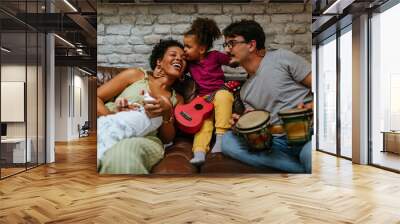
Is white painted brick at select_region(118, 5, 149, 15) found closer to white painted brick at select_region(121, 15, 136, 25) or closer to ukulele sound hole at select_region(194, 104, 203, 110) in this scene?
white painted brick at select_region(121, 15, 136, 25)

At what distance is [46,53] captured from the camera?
877 centimetres

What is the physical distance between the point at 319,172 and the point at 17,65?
5681mm

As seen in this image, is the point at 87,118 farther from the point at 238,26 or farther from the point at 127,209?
the point at 127,209

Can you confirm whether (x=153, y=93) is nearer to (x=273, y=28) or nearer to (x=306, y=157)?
(x=273, y=28)

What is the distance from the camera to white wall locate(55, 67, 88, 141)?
53.8 ft

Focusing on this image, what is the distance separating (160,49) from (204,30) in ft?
2.60

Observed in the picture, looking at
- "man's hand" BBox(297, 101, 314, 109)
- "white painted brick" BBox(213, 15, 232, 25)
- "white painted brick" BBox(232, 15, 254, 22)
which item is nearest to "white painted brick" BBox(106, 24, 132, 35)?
"white painted brick" BBox(213, 15, 232, 25)

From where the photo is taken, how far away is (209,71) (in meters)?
6.76

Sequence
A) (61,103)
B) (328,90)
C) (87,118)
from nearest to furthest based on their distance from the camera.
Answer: (328,90), (61,103), (87,118)

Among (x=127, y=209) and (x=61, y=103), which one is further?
(x=61, y=103)

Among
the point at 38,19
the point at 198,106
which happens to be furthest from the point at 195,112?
the point at 38,19

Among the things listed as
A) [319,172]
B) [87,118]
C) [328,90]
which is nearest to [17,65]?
[319,172]

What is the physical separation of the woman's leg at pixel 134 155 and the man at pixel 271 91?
1.12 metres

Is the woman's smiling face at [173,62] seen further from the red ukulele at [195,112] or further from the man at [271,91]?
the man at [271,91]
